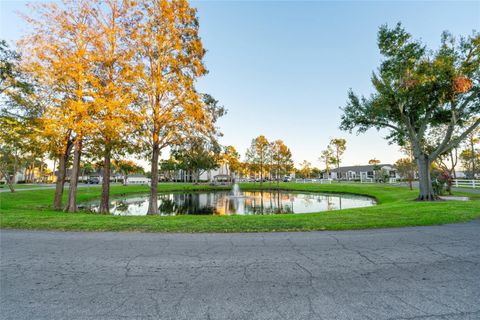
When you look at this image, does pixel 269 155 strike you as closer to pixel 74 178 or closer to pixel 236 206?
pixel 236 206

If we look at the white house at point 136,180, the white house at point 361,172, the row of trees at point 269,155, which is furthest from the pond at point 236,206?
the white house at point 136,180

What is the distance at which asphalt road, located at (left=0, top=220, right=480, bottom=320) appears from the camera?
293 centimetres

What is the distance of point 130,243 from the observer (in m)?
6.09

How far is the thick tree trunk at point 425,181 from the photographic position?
16922 millimetres

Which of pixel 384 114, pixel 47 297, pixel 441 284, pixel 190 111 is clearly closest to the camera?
pixel 47 297

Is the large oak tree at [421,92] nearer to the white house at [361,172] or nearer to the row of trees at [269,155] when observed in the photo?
the row of trees at [269,155]

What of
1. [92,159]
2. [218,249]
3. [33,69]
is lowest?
[218,249]

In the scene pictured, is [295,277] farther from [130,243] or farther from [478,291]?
[130,243]

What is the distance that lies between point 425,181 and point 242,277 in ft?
64.1

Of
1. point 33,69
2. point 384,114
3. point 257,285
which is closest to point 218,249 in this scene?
point 257,285

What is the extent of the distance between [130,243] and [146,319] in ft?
12.7

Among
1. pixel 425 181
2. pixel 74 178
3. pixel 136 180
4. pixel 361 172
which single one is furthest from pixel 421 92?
pixel 136 180

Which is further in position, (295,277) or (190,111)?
(190,111)

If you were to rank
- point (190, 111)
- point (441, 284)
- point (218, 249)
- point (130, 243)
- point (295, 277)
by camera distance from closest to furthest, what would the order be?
point (441, 284) → point (295, 277) → point (218, 249) → point (130, 243) → point (190, 111)
